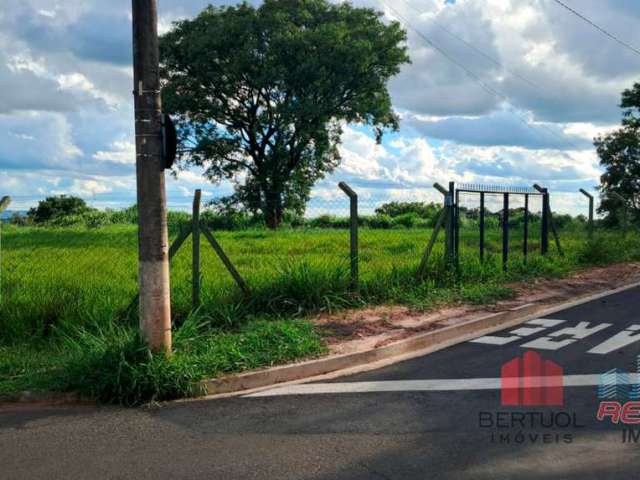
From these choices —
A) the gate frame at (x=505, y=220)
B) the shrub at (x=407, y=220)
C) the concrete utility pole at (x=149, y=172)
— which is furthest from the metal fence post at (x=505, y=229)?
Result: the shrub at (x=407, y=220)

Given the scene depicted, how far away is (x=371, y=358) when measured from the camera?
7.12 m

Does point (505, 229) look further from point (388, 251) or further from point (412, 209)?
point (412, 209)

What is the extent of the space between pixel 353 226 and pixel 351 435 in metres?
5.13

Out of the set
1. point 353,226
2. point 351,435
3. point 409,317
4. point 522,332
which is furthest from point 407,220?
point 351,435

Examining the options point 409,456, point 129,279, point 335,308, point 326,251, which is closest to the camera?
point 409,456

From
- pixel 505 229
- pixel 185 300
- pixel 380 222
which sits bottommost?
pixel 185 300

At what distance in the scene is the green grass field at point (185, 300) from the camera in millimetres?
6008

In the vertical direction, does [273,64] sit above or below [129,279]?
above

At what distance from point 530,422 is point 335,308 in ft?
14.4

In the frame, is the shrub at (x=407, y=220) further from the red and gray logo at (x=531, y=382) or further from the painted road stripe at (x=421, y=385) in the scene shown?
the painted road stripe at (x=421, y=385)

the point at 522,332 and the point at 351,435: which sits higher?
the point at 522,332

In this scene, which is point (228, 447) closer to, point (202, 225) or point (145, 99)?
point (145, 99)

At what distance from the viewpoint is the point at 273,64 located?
1262 inches

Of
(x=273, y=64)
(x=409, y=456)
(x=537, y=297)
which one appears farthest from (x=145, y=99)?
(x=273, y=64)
